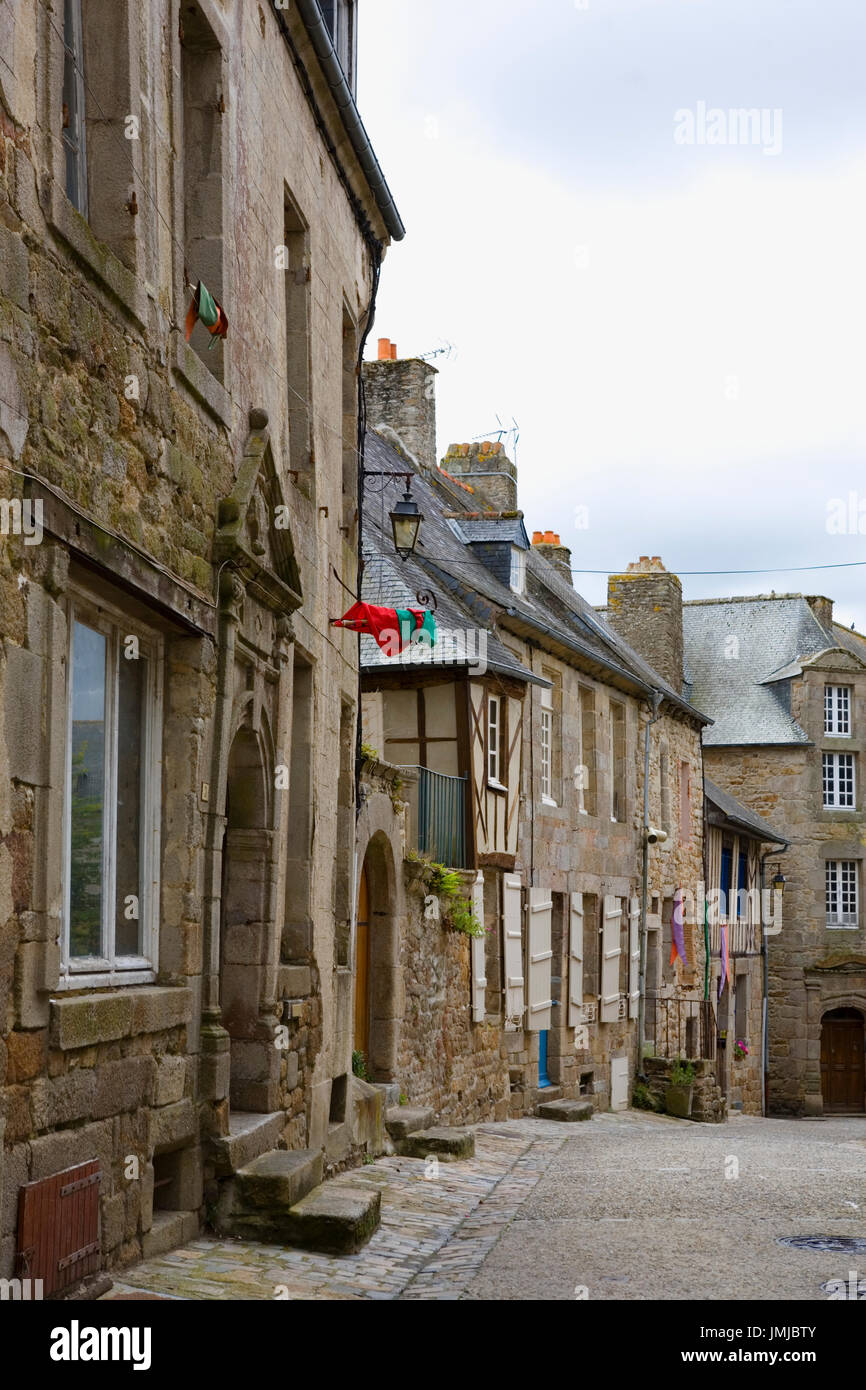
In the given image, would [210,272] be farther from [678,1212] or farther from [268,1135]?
[678,1212]

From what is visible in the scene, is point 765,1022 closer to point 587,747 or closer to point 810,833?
point 810,833

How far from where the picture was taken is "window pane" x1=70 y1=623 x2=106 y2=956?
18.8ft

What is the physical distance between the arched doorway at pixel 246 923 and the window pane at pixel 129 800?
1.45 m

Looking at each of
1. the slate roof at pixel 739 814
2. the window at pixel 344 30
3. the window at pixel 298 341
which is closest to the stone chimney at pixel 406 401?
the window at pixel 344 30

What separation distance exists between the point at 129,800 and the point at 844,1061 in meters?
27.3

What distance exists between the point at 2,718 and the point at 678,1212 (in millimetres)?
5515

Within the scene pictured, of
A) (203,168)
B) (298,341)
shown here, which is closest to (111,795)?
(203,168)

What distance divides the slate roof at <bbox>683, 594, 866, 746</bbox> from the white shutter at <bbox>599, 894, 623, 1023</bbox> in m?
10.7

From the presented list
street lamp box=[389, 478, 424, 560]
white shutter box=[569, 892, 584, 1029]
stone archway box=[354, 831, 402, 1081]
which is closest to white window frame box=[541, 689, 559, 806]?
white shutter box=[569, 892, 584, 1029]

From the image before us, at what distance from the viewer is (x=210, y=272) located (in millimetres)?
7238

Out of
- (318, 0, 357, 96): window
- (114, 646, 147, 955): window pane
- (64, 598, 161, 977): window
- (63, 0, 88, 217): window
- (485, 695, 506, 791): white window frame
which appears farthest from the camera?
(485, 695, 506, 791): white window frame

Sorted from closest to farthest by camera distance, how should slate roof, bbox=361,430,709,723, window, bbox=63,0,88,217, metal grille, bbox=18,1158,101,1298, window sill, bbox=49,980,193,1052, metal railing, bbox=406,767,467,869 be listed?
metal grille, bbox=18,1158,101,1298
window sill, bbox=49,980,193,1052
window, bbox=63,0,88,217
metal railing, bbox=406,767,467,869
slate roof, bbox=361,430,709,723

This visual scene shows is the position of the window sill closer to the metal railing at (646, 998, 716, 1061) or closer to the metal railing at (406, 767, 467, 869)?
the metal railing at (406, 767, 467, 869)

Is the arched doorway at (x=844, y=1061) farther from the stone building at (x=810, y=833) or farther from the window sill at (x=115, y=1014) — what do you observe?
the window sill at (x=115, y=1014)
